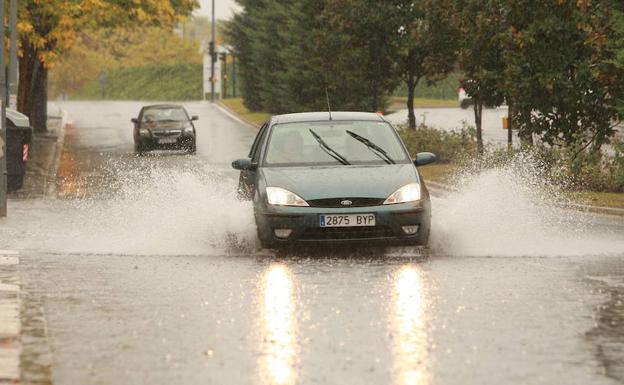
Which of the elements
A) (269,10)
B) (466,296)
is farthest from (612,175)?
(269,10)

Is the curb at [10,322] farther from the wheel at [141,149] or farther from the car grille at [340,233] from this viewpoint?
the wheel at [141,149]

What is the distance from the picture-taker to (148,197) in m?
23.9

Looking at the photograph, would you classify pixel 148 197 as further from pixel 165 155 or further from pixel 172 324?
pixel 165 155

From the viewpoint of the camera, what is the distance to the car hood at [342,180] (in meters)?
14.3

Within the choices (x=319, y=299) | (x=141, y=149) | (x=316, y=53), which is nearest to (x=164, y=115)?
(x=141, y=149)

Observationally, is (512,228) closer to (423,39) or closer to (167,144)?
(423,39)

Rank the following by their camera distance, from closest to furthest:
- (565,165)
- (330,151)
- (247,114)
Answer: (330,151)
(565,165)
(247,114)

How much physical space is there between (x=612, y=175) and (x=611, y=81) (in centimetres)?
321

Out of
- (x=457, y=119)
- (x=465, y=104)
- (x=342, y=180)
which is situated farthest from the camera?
(x=465, y=104)

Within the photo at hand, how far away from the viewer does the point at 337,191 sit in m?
14.3

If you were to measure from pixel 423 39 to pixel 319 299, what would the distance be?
2494 centimetres

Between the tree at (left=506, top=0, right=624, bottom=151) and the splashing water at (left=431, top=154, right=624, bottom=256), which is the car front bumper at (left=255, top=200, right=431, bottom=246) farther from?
the tree at (left=506, top=0, right=624, bottom=151)

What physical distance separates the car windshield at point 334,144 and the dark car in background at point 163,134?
2720 centimetres

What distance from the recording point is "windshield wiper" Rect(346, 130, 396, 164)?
15356 mm
